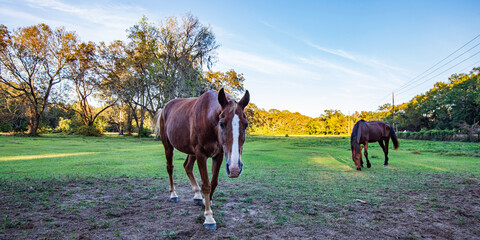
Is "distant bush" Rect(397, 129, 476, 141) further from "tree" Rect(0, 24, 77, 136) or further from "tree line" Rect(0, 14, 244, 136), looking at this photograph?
"tree" Rect(0, 24, 77, 136)

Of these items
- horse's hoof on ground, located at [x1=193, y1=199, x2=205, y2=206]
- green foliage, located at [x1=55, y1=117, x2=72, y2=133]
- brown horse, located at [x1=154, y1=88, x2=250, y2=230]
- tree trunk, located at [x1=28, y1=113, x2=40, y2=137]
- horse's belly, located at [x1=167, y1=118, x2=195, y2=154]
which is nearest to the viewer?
brown horse, located at [x1=154, y1=88, x2=250, y2=230]

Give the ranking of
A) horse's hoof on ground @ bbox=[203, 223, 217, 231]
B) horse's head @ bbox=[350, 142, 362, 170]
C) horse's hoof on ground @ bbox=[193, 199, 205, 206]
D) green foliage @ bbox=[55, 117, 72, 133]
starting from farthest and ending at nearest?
1. green foliage @ bbox=[55, 117, 72, 133]
2. horse's head @ bbox=[350, 142, 362, 170]
3. horse's hoof on ground @ bbox=[193, 199, 205, 206]
4. horse's hoof on ground @ bbox=[203, 223, 217, 231]

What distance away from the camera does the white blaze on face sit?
280cm

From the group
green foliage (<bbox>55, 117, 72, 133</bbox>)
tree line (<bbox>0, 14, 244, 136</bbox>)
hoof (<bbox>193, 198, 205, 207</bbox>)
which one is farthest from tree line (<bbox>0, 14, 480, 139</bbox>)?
hoof (<bbox>193, 198, 205, 207</bbox>)

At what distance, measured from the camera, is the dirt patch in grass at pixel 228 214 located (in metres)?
2.89

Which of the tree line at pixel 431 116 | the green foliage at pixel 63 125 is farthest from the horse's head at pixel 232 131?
the green foliage at pixel 63 125

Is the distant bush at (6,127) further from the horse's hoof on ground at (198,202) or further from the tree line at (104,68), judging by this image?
the horse's hoof on ground at (198,202)

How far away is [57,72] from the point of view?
33781 millimetres

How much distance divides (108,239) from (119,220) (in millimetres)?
642

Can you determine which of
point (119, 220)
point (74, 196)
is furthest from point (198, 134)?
point (74, 196)

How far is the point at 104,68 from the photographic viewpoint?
36.2m

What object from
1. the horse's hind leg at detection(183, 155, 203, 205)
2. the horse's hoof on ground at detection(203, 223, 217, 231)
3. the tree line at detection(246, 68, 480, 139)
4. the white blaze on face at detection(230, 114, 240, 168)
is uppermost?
the tree line at detection(246, 68, 480, 139)

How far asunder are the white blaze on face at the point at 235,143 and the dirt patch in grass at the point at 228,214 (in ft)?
2.99

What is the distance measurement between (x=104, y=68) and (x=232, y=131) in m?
40.4
